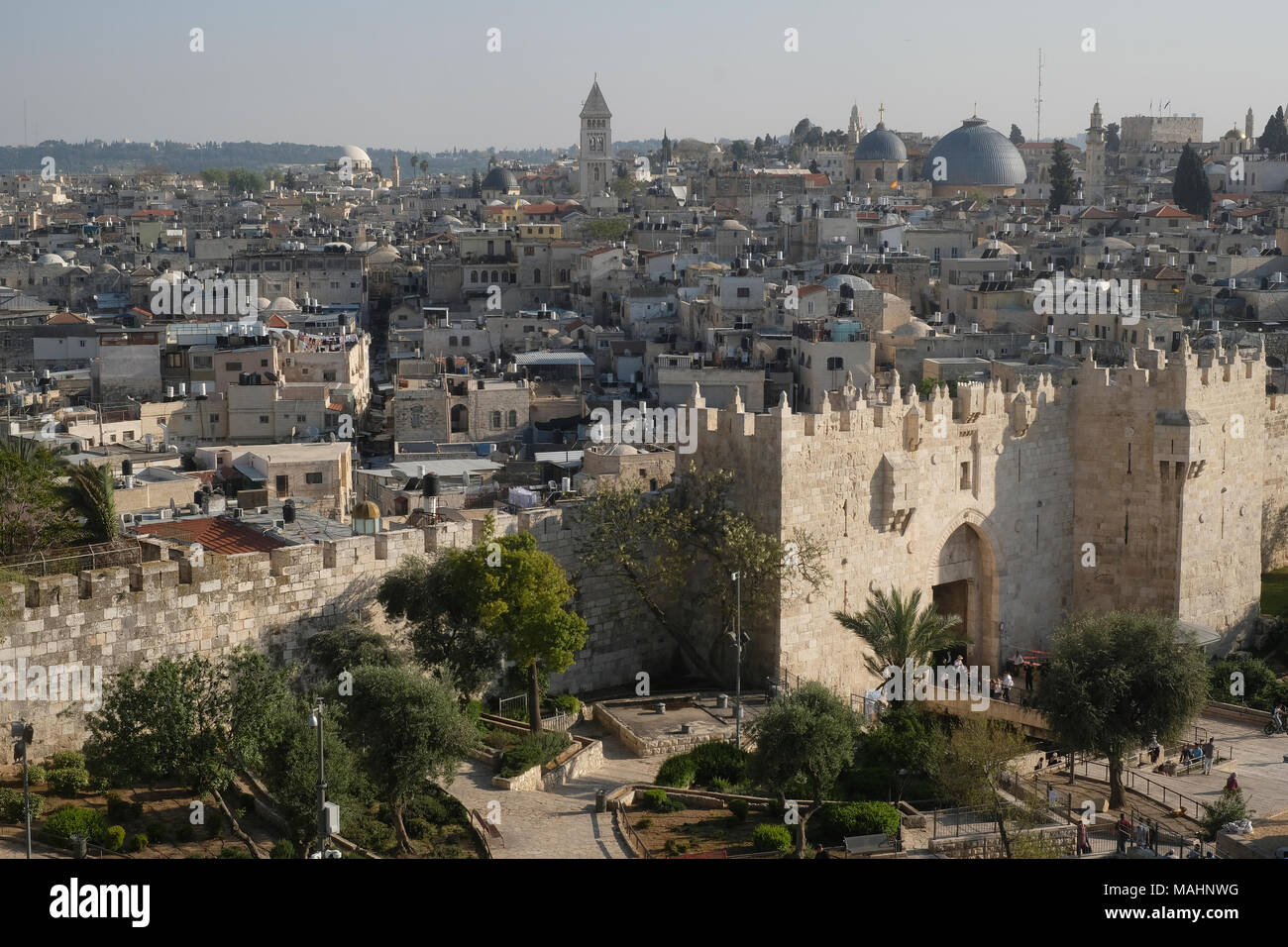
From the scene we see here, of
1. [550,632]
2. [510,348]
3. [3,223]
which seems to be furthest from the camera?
[3,223]

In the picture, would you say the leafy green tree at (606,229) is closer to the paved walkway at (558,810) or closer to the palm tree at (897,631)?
the palm tree at (897,631)

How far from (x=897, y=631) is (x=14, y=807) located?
10.7 meters

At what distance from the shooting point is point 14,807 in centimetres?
1549

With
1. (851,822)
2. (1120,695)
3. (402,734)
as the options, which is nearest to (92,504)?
(402,734)

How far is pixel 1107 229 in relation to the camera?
8206 centimetres

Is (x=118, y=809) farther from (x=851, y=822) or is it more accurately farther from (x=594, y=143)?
(x=594, y=143)

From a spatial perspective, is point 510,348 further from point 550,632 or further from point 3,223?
point 3,223

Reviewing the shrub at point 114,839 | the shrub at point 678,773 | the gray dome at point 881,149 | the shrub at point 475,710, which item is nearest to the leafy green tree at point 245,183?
the gray dome at point 881,149

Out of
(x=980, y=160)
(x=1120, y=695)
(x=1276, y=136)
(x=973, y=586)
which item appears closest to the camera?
(x=1120, y=695)

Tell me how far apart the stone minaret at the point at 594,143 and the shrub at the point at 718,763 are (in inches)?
3970

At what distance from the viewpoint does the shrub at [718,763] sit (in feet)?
63.1

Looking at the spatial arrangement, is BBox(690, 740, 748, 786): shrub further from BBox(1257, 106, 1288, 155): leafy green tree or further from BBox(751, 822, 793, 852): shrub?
BBox(1257, 106, 1288, 155): leafy green tree
